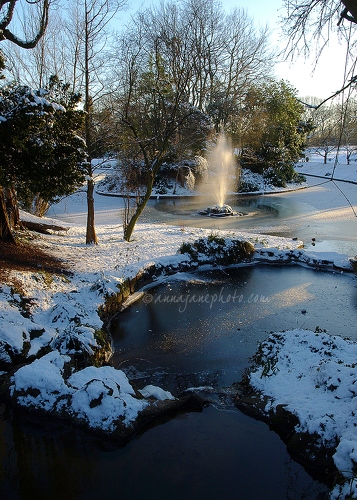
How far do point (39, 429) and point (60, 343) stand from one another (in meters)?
1.84

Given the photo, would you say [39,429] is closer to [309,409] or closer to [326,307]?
[309,409]

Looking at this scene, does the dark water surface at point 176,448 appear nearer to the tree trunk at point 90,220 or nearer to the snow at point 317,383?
the snow at point 317,383

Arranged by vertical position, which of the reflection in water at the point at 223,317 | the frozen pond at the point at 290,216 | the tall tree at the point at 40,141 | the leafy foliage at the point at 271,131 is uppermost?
the leafy foliage at the point at 271,131

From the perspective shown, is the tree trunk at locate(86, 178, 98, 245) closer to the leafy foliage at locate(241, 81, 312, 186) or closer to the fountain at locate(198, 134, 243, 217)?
the fountain at locate(198, 134, 243, 217)

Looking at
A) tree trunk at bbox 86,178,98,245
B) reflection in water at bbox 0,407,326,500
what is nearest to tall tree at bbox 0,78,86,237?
tree trunk at bbox 86,178,98,245

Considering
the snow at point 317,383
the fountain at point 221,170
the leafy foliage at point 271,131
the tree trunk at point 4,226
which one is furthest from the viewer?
the leafy foliage at point 271,131

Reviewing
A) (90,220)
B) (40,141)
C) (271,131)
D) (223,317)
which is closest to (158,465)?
(223,317)

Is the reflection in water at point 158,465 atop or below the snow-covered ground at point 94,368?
below

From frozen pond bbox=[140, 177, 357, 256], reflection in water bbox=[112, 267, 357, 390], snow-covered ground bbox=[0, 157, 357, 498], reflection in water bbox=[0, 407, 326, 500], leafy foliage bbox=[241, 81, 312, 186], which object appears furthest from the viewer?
leafy foliage bbox=[241, 81, 312, 186]

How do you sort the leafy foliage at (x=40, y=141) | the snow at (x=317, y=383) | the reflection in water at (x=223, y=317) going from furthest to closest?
the leafy foliage at (x=40, y=141), the reflection in water at (x=223, y=317), the snow at (x=317, y=383)

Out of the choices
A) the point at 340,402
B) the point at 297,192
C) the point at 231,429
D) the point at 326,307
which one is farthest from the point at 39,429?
the point at 297,192

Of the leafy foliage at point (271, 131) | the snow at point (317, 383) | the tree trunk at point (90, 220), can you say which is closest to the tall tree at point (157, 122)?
the tree trunk at point (90, 220)

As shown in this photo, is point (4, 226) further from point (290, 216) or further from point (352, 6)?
point (290, 216)

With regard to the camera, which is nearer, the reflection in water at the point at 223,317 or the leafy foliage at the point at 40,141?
the reflection in water at the point at 223,317
